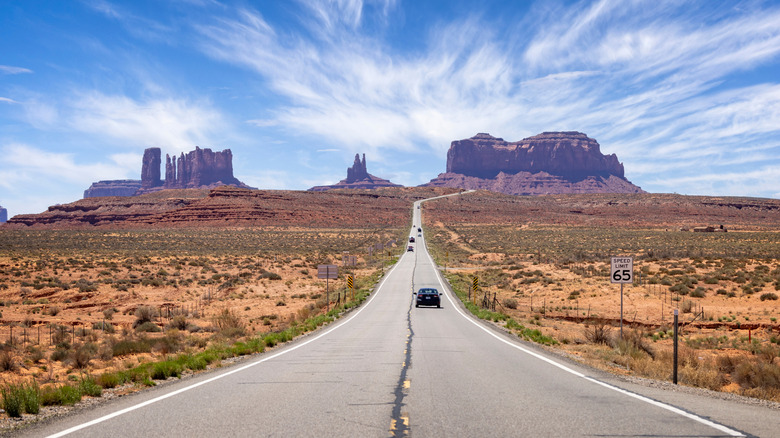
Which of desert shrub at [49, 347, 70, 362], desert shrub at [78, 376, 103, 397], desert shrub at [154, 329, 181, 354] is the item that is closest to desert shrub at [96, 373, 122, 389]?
desert shrub at [78, 376, 103, 397]

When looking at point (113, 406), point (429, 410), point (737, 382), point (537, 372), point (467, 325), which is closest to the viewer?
point (429, 410)

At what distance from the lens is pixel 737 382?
10836 millimetres

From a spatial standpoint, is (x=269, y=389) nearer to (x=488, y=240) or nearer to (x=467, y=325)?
(x=467, y=325)

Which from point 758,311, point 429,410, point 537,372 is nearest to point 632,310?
point 758,311

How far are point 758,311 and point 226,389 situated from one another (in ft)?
88.0

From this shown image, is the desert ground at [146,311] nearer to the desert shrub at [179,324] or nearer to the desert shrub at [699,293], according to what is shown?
the desert shrub at [179,324]

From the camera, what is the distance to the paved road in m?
5.60

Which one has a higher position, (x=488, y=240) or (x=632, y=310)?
(x=488, y=240)

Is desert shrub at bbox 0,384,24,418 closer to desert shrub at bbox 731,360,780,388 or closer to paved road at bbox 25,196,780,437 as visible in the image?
paved road at bbox 25,196,780,437

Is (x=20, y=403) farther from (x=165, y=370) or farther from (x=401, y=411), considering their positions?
(x=401, y=411)

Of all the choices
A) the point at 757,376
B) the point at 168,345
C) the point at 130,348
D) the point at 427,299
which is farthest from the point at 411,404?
the point at 427,299

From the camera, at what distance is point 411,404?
22.4ft

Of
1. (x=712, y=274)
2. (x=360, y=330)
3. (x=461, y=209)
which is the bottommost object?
(x=360, y=330)

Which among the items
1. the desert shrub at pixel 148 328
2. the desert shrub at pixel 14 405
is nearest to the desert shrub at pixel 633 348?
the desert shrub at pixel 14 405
